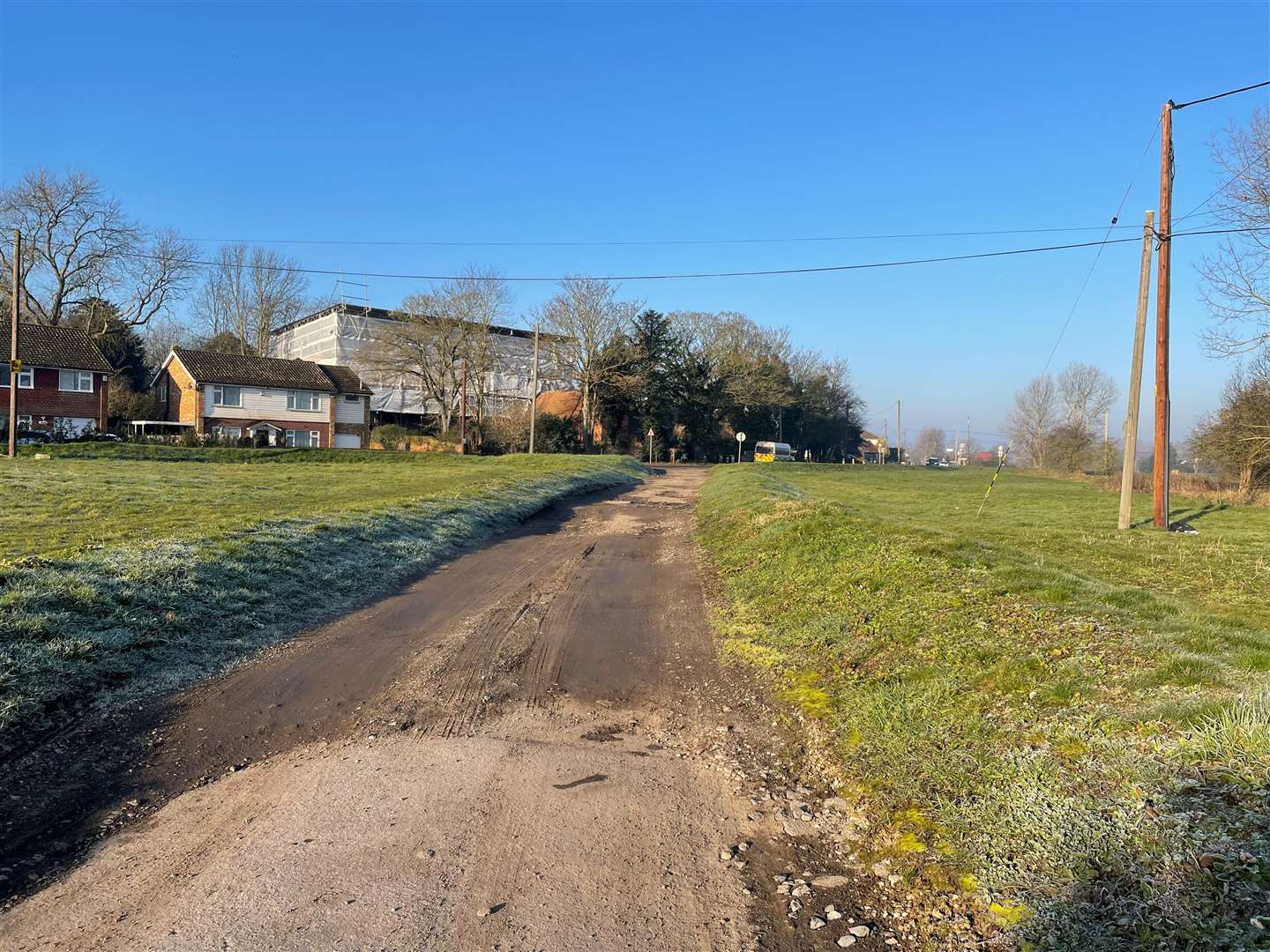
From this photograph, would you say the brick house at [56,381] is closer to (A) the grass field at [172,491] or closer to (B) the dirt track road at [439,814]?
(A) the grass field at [172,491]

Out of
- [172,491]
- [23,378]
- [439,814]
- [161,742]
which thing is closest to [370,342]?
[23,378]

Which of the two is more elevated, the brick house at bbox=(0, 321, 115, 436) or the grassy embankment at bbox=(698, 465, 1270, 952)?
the brick house at bbox=(0, 321, 115, 436)

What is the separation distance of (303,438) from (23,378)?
15975 millimetres

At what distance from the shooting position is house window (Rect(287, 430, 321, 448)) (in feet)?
176

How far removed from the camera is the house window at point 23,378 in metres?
42.4

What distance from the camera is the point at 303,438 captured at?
54.1 metres

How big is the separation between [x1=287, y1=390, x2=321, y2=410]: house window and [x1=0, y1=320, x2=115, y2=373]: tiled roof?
1086 cm

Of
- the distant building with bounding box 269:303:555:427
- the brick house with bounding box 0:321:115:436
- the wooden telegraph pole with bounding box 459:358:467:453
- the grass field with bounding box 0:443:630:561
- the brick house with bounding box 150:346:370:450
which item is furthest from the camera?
the distant building with bounding box 269:303:555:427

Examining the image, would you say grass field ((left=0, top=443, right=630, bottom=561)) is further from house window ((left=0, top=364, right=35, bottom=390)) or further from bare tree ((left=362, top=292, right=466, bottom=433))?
bare tree ((left=362, top=292, right=466, bottom=433))

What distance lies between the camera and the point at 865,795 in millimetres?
4074

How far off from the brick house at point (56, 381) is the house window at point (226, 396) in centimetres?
620

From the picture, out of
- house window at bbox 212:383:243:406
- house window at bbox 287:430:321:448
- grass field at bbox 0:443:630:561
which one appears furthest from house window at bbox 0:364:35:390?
house window at bbox 287:430:321:448

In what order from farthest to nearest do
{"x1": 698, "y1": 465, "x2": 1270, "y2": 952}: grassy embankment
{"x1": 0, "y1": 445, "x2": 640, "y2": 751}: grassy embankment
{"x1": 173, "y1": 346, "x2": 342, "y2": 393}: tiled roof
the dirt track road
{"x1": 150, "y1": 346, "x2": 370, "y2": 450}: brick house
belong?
{"x1": 173, "y1": 346, "x2": 342, "y2": 393}: tiled roof → {"x1": 150, "y1": 346, "x2": 370, "y2": 450}: brick house → {"x1": 0, "y1": 445, "x2": 640, "y2": 751}: grassy embankment → the dirt track road → {"x1": 698, "y1": 465, "x2": 1270, "y2": 952}: grassy embankment

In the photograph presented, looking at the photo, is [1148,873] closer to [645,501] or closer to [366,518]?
[366,518]
